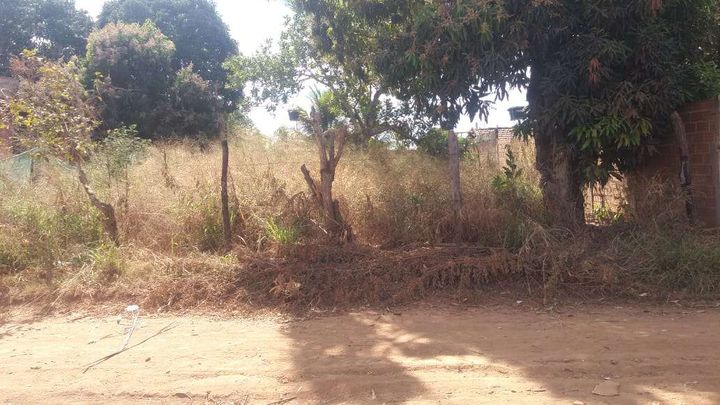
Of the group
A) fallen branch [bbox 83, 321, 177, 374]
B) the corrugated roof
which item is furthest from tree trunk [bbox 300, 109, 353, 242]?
the corrugated roof

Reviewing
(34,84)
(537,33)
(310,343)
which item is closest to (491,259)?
(310,343)

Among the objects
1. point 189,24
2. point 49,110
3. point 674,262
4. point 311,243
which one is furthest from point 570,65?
point 189,24

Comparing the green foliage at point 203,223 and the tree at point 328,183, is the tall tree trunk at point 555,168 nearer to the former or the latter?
the tree at point 328,183

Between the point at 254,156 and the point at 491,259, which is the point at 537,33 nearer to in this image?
the point at 491,259

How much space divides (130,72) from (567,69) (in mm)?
14071

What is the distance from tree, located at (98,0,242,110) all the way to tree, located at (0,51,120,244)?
1372cm

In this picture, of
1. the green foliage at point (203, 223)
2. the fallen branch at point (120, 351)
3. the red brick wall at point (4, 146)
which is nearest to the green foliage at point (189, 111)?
the red brick wall at point (4, 146)

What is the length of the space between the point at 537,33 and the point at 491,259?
98.8 inches

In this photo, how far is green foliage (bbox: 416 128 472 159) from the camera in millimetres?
10531

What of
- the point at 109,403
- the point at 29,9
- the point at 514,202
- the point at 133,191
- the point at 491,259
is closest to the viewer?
the point at 109,403

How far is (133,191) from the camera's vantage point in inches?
311

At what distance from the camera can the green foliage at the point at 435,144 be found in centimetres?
1053

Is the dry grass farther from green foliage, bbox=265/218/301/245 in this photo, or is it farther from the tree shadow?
the tree shadow

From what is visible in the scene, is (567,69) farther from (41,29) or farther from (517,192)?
(41,29)
